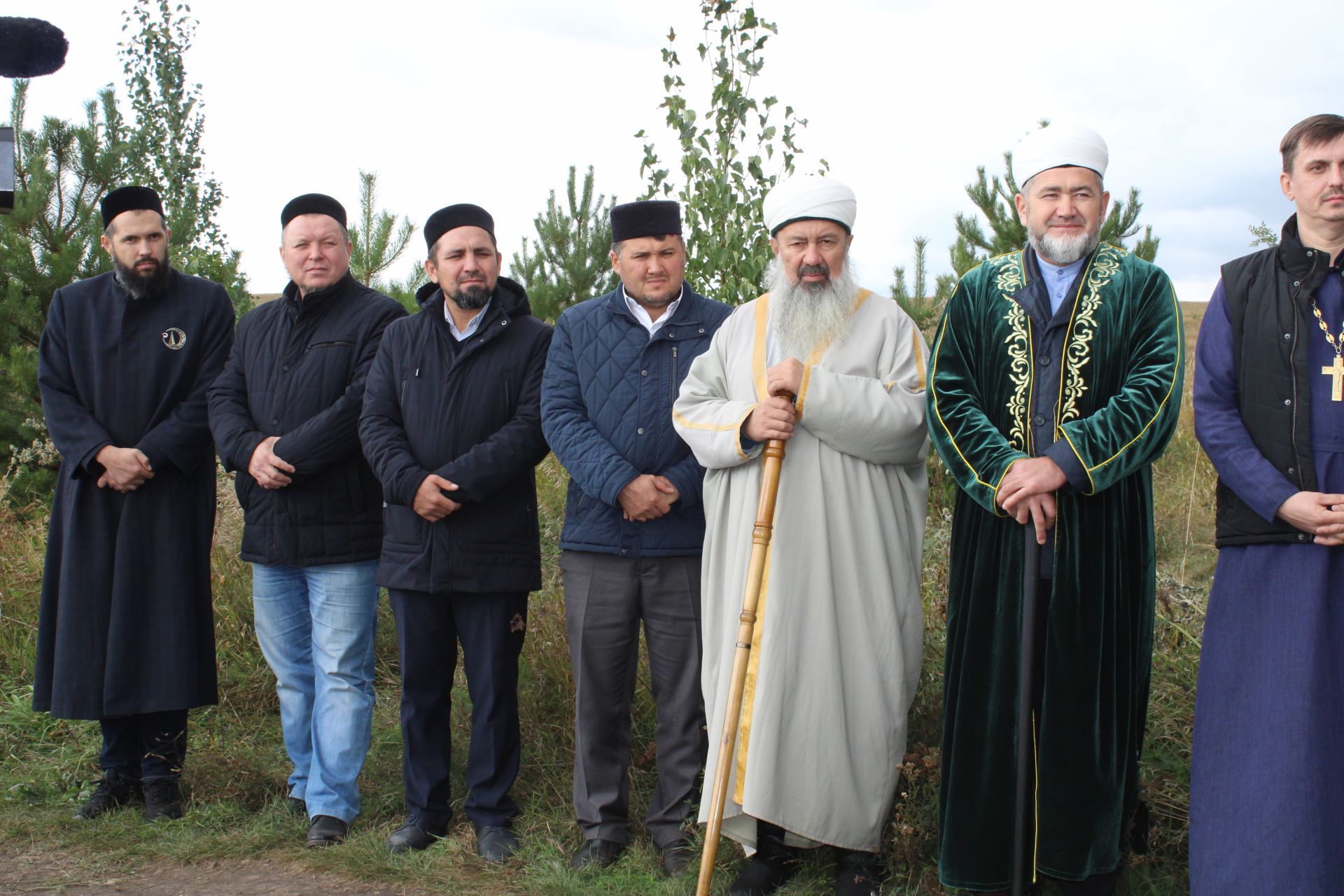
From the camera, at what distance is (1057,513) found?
3508 millimetres

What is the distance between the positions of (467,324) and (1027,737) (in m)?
2.48

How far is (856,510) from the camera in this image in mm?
3910

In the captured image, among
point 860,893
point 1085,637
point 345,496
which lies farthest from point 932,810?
point 345,496

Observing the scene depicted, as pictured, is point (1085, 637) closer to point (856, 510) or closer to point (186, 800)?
point (856, 510)

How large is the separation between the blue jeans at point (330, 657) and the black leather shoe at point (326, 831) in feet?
0.07

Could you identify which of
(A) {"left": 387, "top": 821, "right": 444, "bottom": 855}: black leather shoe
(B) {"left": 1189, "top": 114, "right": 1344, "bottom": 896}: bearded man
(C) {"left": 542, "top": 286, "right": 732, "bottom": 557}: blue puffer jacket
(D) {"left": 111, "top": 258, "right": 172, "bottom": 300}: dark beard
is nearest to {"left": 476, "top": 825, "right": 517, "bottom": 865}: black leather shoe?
(A) {"left": 387, "top": 821, "right": 444, "bottom": 855}: black leather shoe

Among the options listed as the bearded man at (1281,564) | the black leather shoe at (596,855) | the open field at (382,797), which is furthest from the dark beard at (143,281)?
the bearded man at (1281,564)

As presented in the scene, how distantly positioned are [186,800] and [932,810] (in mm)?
3018

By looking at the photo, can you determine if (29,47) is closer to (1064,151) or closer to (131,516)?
(131,516)

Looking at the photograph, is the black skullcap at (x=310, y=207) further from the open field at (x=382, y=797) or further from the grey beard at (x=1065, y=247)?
the grey beard at (x=1065, y=247)

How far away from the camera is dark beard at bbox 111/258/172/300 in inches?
202

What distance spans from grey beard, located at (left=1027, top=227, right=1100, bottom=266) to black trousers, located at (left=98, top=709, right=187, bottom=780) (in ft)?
12.3

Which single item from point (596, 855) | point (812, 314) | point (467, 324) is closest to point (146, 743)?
point (596, 855)

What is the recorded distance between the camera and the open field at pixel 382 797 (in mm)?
4117
